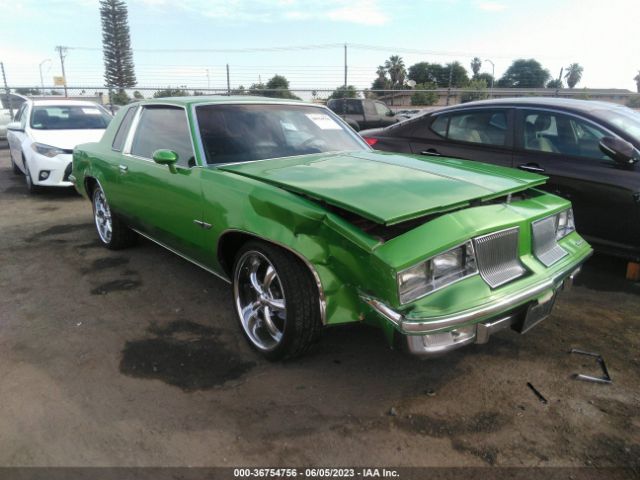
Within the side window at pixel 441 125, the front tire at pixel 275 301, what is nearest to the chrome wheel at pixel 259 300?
the front tire at pixel 275 301

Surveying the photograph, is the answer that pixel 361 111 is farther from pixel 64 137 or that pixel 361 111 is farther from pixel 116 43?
pixel 116 43

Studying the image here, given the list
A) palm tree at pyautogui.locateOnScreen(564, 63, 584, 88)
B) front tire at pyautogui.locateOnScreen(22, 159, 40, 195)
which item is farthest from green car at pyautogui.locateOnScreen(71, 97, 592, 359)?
palm tree at pyautogui.locateOnScreen(564, 63, 584, 88)

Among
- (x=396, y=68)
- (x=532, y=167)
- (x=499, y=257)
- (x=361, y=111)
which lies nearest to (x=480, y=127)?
(x=532, y=167)

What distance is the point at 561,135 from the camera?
4.32 m

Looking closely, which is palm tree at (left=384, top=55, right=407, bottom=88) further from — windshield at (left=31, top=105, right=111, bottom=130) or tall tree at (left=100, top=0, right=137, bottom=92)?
windshield at (left=31, top=105, right=111, bottom=130)

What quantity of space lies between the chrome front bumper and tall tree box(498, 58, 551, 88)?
84.0 metres

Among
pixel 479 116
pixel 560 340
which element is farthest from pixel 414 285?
pixel 479 116

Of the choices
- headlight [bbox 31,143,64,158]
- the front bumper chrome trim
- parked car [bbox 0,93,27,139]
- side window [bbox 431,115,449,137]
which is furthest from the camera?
parked car [bbox 0,93,27,139]

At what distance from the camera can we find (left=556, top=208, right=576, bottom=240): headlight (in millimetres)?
3021

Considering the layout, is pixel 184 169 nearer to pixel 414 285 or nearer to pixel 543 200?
pixel 414 285

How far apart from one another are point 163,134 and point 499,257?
112 inches

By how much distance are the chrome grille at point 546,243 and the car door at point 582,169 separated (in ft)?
4.41

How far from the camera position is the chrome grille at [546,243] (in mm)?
2689

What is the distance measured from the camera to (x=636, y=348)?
307 cm
